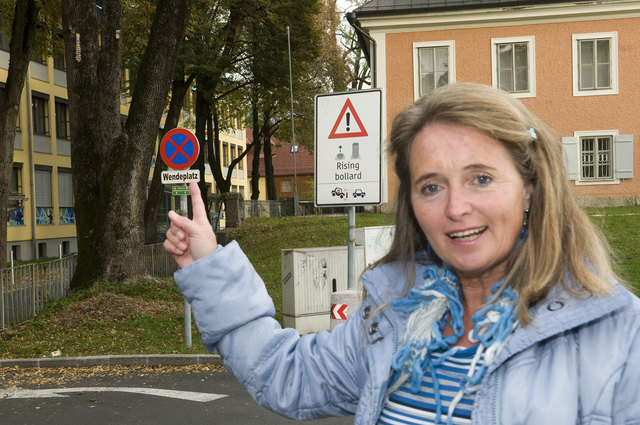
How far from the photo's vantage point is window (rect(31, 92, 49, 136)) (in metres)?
34.3

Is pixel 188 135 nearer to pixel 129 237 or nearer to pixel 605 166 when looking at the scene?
pixel 129 237

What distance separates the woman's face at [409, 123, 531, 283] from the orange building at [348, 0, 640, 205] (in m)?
23.9

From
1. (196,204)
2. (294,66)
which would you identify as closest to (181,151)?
(196,204)

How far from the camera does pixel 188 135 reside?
32.3ft

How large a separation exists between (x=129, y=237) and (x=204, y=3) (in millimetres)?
15674

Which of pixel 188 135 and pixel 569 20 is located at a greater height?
pixel 569 20

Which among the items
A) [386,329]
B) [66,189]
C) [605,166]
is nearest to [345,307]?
[386,329]

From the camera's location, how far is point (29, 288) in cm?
1292

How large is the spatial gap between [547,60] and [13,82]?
17421 mm

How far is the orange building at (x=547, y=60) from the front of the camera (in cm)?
2562

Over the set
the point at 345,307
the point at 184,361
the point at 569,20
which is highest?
the point at 569,20

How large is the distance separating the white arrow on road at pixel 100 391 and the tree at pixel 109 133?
560 centimetres

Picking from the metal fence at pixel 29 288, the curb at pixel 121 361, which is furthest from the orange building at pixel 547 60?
the curb at pixel 121 361

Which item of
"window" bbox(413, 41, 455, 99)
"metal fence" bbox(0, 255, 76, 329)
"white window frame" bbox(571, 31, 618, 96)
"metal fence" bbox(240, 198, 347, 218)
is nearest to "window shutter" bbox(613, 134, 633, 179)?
"white window frame" bbox(571, 31, 618, 96)
